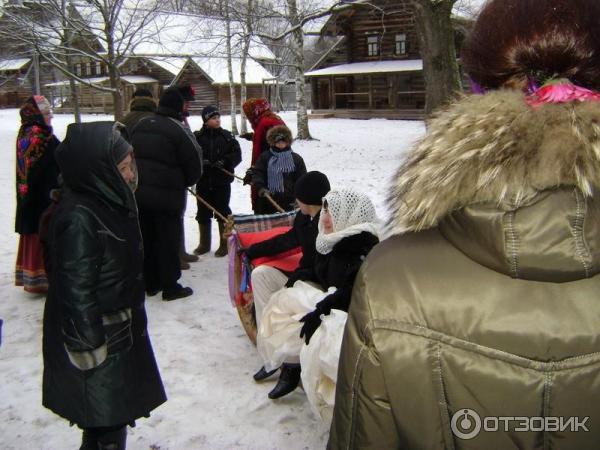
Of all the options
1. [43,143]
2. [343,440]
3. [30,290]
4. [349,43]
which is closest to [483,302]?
[343,440]

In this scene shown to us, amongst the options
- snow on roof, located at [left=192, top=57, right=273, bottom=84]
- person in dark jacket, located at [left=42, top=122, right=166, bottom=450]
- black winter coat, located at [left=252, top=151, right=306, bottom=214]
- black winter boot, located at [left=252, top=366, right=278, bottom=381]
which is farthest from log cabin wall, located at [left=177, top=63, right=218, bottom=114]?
person in dark jacket, located at [left=42, top=122, right=166, bottom=450]

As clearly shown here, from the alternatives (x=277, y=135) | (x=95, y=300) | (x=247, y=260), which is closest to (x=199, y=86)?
(x=277, y=135)

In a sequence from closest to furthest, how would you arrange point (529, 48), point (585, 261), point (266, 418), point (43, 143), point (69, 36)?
1. point (585, 261)
2. point (529, 48)
3. point (266, 418)
4. point (43, 143)
5. point (69, 36)

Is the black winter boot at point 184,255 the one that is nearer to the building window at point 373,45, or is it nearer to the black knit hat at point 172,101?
the black knit hat at point 172,101

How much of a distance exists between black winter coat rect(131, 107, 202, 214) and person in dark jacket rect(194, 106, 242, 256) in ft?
3.92

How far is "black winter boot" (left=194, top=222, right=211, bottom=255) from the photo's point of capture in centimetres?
643

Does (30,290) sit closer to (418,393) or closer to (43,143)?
(43,143)

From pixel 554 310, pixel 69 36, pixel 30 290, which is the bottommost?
pixel 30 290

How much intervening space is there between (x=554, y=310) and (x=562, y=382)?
135mm

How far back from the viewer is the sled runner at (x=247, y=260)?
12.9 feet

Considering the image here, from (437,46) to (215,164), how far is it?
507 centimetres

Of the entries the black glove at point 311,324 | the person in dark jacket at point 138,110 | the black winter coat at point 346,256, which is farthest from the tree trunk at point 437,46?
the black glove at point 311,324

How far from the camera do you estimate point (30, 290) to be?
16.5 ft

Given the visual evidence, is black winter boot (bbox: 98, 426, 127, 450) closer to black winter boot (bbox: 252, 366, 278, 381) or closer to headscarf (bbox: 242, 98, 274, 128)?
black winter boot (bbox: 252, 366, 278, 381)
